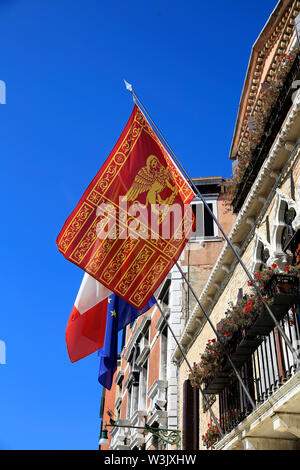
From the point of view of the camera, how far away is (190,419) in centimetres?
1214

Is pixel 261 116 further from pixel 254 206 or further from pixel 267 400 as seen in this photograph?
pixel 267 400

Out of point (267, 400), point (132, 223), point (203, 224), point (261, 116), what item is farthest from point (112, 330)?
point (203, 224)

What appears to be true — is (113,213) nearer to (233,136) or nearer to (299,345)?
(299,345)

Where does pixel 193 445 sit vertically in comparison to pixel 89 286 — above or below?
below

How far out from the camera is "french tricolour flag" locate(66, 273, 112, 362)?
8945mm

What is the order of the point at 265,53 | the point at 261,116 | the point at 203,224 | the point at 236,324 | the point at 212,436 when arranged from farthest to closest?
1. the point at 203,224
2. the point at 265,53
3. the point at 212,436
4. the point at 261,116
5. the point at 236,324


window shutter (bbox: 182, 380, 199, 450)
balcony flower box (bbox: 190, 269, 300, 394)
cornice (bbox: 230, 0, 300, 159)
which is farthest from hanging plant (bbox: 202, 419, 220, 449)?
cornice (bbox: 230, 0, 300, 159)

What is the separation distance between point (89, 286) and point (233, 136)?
7.79 m

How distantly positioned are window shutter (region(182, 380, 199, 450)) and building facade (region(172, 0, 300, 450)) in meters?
0.03

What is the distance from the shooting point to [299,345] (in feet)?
21.6

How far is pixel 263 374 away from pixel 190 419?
17.4ft

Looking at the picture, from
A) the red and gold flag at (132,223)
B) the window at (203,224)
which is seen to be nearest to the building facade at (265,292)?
the red and gold flag at (132,223)

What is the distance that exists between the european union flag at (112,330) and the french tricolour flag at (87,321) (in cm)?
27
